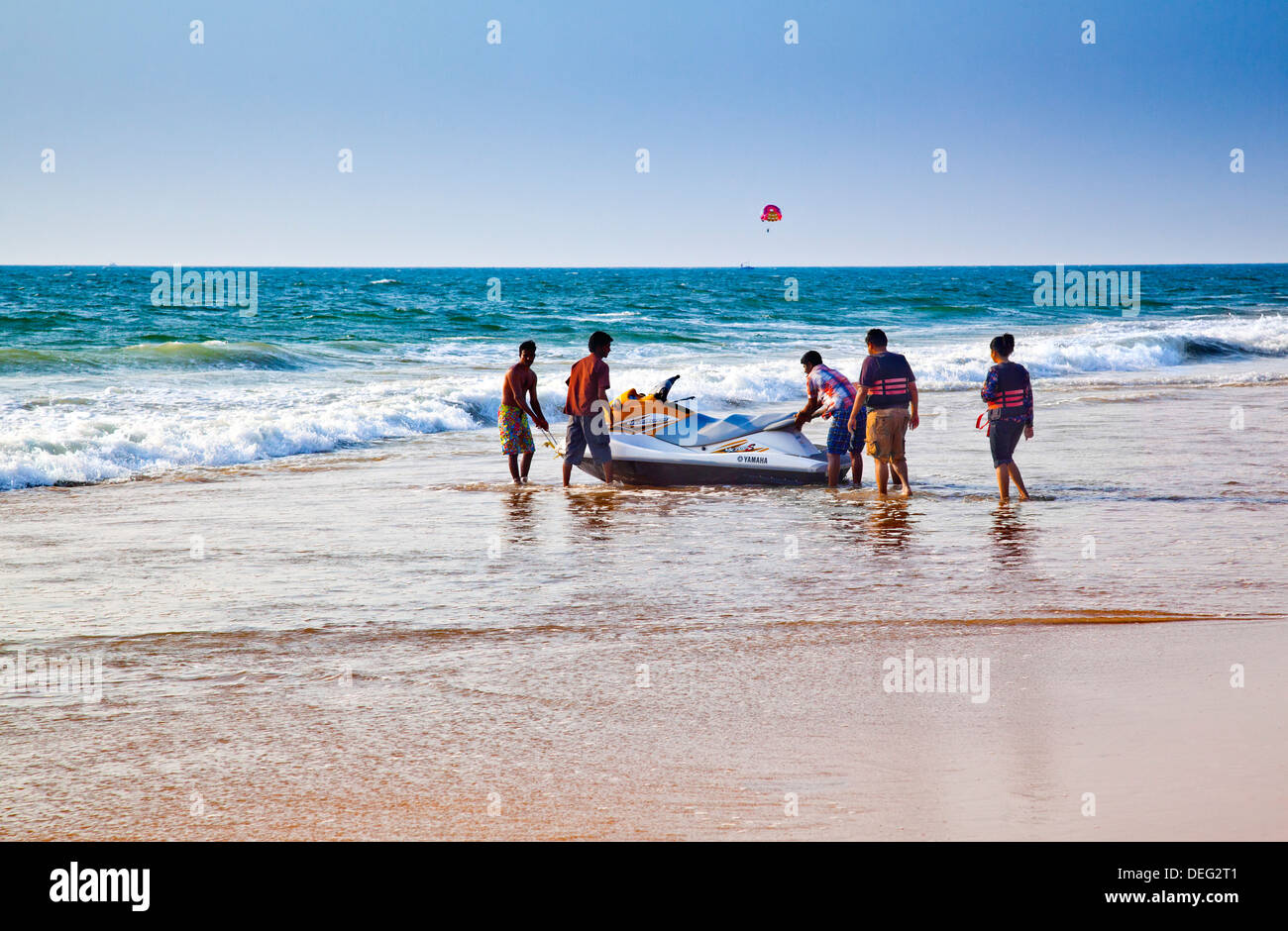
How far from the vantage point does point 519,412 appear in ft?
38.6

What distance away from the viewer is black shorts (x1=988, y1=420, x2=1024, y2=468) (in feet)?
33.0

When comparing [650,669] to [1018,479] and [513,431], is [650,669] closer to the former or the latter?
[1018,479]

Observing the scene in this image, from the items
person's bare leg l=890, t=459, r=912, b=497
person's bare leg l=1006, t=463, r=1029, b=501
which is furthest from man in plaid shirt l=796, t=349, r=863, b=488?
person's bare leg l=1006, t=463, r=1029, b=501

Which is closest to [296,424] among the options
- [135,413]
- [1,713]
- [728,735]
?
[135,413]

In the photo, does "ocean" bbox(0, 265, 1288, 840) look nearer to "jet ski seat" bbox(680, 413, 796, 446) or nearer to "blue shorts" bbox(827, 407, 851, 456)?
"blue shorts" bbox(827, 407, 851, 456)

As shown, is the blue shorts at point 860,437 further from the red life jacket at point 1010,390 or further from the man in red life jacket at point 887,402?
the red life jacket at point 1010,390

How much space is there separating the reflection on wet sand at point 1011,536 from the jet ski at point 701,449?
2.12 metres

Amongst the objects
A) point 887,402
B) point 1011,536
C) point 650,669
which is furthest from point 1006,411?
point 650,669

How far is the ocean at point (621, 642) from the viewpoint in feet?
12.5

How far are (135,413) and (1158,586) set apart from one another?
1442 cm

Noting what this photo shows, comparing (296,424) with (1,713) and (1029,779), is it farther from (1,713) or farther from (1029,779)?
(1029,779)

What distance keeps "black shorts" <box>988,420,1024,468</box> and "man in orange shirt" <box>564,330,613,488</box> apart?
369 centimetres
